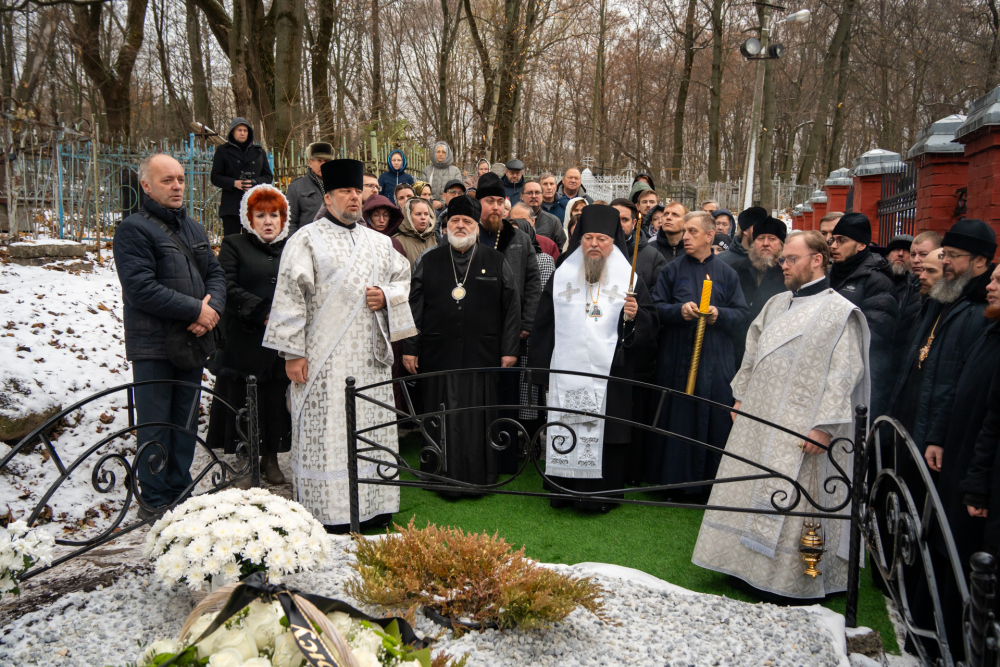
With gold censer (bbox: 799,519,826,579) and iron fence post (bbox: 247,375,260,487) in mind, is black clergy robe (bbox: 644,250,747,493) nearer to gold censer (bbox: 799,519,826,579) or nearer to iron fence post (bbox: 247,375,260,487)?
gold censer (bbox: 799,519,826,579)

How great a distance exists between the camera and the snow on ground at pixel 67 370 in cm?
511

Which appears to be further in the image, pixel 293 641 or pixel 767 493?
pixel 767 493

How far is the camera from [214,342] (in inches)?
191

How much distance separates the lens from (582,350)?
210 inches

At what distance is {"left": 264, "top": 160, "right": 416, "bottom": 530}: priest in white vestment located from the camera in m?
4.63

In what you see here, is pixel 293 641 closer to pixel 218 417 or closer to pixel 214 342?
pixel 214 342

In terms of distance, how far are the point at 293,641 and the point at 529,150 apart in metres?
38.7

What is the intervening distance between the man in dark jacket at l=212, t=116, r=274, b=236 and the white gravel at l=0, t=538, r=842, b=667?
528cm

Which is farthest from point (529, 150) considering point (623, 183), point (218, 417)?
point (218, 417)

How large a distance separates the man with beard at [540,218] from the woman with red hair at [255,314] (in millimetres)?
3162

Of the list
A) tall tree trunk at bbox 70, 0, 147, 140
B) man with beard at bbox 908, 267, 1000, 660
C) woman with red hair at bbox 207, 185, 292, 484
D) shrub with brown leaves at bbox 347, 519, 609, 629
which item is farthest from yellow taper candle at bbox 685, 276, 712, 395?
tall tree trunk at bbox 70, 0, 147, 140

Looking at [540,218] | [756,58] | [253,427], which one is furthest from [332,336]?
[756,58]

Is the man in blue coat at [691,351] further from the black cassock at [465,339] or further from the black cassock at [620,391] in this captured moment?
the black cassock at [465,339]

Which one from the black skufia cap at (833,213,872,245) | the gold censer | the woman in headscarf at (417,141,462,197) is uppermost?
the woman in headscarf at (417,141,462,197)
